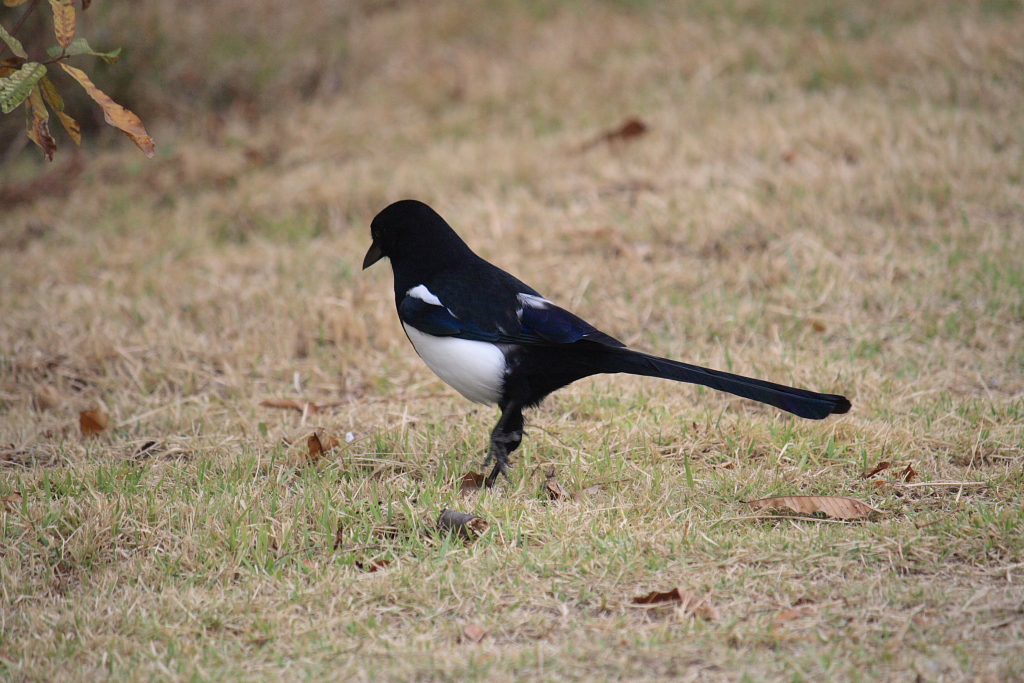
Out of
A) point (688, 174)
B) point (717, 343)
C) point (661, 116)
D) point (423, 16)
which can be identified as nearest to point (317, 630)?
point (717, 343)

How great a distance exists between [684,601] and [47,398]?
273cm

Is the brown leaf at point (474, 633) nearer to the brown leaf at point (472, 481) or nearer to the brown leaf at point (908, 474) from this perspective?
the brown leaf at point (472, 481)

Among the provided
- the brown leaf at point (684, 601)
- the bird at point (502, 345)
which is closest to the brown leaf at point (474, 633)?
the brown leaf at point (684, 601)

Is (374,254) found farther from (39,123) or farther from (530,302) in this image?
(39,123)

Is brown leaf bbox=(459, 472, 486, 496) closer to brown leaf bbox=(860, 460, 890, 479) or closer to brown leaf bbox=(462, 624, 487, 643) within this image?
brown leaf bbox=(462, 624, 487, 643)

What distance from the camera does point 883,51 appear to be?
6797 mm

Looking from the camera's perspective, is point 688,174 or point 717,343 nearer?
point 717,343

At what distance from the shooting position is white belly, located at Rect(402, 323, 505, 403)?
2.91m

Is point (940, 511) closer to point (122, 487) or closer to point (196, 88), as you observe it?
point (122, 487)

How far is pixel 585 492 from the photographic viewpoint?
9.48ft

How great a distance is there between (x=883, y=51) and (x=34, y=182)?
19.0 feet

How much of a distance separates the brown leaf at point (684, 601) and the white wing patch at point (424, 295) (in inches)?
44.0

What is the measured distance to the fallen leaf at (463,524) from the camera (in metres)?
2.63

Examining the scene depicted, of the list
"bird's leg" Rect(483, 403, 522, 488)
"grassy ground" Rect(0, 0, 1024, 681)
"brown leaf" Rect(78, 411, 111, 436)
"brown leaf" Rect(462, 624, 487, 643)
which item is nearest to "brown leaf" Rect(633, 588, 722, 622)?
"grassy ground" Rect(0, 0, 1024, 681)
